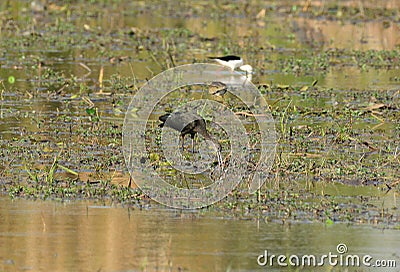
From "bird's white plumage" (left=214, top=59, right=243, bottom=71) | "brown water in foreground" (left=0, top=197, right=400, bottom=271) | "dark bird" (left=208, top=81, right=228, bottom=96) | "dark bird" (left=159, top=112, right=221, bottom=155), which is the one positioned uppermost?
"bird's white plumage" (left=214, top=59, right=243, bottom=71)

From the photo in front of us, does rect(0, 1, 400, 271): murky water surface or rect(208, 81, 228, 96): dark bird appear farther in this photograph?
rect(208, 81, 228, 96): dark bird

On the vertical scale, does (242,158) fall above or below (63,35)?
below

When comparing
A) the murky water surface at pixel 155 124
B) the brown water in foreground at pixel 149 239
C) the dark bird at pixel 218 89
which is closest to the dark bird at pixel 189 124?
the murky water surface at pixel 155 124

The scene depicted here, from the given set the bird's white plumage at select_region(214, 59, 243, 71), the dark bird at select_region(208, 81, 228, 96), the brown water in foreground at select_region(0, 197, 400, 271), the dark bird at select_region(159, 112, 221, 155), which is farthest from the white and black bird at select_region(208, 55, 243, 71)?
the brown water in foreground at select_region(0, 197, 400, 271)

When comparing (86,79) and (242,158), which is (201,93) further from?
(242,158)

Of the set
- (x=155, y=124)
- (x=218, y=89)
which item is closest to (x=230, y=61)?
(x=218, y=89)

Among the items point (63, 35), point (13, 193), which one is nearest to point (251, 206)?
point (13, 193)

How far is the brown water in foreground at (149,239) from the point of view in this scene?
20.1ft

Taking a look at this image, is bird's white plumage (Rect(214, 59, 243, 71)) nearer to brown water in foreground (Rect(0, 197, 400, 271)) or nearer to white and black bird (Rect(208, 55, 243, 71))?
white and black bird (Rect(208, 55, 243, 71))

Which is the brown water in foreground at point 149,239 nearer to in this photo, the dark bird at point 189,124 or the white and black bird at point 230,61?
the dark bird at point 189,124

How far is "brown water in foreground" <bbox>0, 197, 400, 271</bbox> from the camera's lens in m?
6.12

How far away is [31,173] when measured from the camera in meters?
8.06

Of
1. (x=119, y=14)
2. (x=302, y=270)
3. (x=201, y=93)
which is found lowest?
(x=302, y=270)

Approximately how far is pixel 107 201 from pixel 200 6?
47.6 ft
